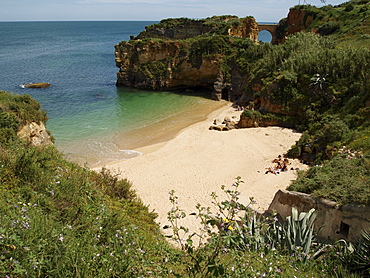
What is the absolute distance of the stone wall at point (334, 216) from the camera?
297 inches

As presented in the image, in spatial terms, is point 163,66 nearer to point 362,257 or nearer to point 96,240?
point 362,257

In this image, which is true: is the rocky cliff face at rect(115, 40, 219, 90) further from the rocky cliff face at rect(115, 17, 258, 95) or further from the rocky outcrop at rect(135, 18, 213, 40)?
the rocky outcrop at rect(135, 18, 213, 40)

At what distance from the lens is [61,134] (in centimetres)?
2605

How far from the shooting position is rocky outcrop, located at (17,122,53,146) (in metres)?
12.2

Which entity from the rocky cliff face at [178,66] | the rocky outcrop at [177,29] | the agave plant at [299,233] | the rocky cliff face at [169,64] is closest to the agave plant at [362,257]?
the agave plant at [299,233]

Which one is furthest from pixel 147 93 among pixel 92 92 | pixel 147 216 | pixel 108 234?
pixel 108 234

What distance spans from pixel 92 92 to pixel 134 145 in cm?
1935

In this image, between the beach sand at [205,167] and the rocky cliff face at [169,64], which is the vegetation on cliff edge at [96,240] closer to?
the beach sand at [205,167]

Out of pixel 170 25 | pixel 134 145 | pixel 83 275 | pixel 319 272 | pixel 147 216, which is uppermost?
pixel 170 25

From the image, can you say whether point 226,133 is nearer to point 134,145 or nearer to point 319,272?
point 134,145

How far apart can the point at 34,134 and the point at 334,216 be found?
12409 mm

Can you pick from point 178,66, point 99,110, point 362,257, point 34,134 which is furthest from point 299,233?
point 178,66

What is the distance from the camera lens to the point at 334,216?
830 centimetres

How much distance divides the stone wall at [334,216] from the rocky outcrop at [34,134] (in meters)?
10.2
